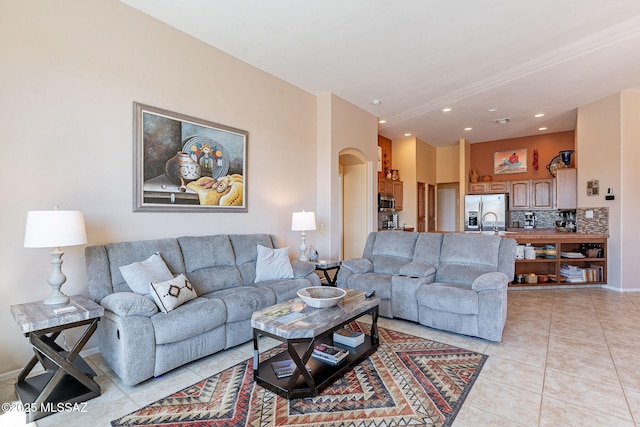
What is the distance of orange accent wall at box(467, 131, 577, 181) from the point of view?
7375 millimetres

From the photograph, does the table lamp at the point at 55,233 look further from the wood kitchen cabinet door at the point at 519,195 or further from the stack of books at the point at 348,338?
the wood kitchen cabinet door at the point at 519,195

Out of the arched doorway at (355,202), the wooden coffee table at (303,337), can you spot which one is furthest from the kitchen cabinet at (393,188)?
the wooden coffee table at (303,337)

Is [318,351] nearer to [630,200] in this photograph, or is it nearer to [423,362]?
[423,362]

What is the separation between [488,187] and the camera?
8.05 metres

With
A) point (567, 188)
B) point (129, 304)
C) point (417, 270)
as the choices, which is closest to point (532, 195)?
point (567, 188)

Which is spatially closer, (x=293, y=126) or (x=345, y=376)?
(x=345, y=376)

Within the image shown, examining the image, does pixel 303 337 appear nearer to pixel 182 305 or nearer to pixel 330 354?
pixel 330 354

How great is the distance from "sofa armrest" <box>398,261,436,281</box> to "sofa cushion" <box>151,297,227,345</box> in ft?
6.79

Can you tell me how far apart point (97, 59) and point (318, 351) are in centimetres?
319

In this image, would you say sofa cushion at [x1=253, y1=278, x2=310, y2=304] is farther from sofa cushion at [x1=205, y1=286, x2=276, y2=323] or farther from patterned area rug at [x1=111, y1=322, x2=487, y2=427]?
patterned area rug at [x1=111, y1=322, x2=487, y2=427]

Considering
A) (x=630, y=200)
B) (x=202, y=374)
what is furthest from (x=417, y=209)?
(x=202, y=374)

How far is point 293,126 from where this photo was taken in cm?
A: 488

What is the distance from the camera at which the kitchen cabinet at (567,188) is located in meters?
6.12

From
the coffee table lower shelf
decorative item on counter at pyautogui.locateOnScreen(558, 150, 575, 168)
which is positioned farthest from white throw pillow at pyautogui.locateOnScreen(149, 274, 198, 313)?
decorative item on counter at pyautogui.locateOnScreen(558, 150, 575, 168)
